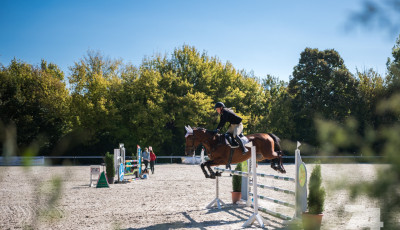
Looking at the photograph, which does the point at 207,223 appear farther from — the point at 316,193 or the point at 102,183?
the point at 102,183

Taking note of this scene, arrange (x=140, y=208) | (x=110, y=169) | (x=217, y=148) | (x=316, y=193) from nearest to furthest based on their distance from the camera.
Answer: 1. (x=316, y=193)
2. (x=217, y=148)
3. (x=140, y=208)
4. (x=110, y=169)

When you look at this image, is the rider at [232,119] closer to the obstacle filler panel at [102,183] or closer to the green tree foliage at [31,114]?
the green tree foliage at [31,114]

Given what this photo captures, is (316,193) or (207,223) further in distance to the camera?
(207,223)

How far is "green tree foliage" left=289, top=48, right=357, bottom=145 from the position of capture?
33750mm

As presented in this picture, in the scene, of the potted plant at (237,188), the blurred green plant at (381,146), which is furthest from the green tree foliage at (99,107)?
the blurred green plant at (381,146)

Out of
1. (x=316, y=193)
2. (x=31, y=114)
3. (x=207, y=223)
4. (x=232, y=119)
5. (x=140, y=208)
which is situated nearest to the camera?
(x=316, y=193)

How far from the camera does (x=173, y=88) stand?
39.1 m

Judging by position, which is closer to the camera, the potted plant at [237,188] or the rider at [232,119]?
the rider at [232,119]

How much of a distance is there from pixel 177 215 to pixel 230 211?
56.4 inches

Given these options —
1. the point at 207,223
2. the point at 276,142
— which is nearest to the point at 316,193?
the point at 207,223

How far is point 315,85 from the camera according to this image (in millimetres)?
36531

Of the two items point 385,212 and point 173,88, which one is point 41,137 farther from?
point 173,88

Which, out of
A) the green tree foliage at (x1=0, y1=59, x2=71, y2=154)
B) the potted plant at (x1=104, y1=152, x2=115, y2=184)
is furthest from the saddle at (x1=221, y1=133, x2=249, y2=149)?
the potted plant at (x1=104, y1=152, x2=115, y2=184)

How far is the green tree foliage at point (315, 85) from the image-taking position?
111ft
